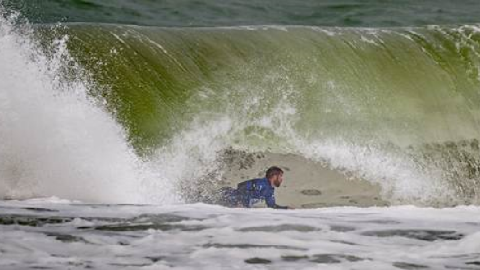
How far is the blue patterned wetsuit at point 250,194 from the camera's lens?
9008 millimetres

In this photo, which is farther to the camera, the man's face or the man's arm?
the man's face

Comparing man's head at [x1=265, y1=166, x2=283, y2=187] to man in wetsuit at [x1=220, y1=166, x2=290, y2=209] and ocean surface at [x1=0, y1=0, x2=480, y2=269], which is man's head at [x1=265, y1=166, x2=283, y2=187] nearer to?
man in wetsuit at [x1=220, y1=166, x2=290, y2=209]

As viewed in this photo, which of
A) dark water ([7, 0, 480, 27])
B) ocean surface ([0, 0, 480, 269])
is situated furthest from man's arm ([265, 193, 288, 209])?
dark water ([7, 0, 480, 27])

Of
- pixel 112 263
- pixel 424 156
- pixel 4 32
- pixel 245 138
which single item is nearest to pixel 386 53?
pixel 424 156

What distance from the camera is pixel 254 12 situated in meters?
15.2

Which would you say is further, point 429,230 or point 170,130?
point 170,130

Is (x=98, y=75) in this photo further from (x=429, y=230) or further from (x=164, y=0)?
(x=164, y=0)

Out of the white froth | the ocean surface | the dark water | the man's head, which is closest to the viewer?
the ocean surface

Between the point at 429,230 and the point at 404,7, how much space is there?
32.1 ft

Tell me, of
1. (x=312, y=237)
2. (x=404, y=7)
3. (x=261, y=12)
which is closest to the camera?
(x=312, y=237)

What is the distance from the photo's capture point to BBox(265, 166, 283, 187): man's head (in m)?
9.48

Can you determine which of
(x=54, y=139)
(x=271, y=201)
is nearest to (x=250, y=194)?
(x=271, y=201)

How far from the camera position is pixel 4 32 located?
9.73 metres

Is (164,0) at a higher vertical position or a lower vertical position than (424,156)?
higher
